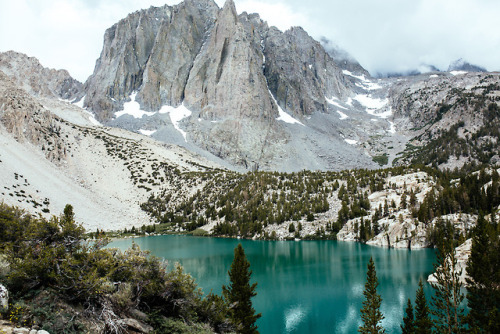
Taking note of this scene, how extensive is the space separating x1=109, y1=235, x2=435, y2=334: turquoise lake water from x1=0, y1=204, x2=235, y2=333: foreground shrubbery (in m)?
12.0

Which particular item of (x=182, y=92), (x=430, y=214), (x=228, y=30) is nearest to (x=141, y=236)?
(x=430, y=214)

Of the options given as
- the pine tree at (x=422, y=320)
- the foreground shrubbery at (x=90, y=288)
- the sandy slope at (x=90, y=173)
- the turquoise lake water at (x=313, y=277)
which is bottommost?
the turquoise lake water at (x=313, y=277)

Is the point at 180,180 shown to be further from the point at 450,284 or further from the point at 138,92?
the point at 138,92

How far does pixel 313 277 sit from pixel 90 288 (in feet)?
103

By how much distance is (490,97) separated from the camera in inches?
6909

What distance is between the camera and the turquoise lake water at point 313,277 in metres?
24.4

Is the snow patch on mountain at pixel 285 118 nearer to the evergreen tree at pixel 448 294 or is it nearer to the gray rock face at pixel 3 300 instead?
the evergreen tree at pixel 448 294

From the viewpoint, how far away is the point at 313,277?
36719 millimetres

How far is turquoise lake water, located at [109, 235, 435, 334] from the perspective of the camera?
79.9 ft

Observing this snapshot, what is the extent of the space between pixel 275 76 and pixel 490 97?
396 feet

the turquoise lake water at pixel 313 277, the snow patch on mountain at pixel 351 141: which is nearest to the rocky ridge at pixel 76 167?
the turquoise lake water at pixel 313 277

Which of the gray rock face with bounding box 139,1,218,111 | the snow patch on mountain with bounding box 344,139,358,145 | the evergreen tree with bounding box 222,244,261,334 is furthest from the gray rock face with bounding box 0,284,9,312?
the snow patch on mountain with bounding box 344,139,358,145

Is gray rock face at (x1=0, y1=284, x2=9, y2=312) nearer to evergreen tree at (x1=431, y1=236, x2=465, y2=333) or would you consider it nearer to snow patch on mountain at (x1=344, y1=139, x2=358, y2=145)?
evergreen tree at (x1=431, y1=236, x2=465, y2=333)

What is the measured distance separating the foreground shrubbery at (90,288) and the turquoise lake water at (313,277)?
12.0 meters
